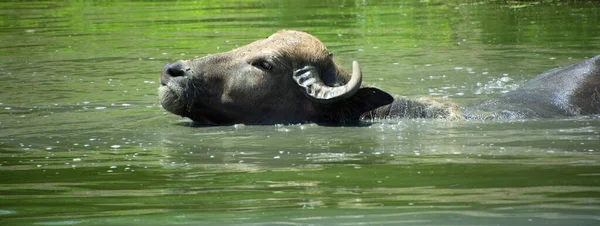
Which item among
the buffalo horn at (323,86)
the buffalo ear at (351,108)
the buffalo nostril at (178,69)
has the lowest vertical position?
the buffalo ear at (351,108)

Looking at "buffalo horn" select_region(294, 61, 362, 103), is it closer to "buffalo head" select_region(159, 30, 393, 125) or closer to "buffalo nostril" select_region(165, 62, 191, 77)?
"buffalo head" select_region(159, 30, 393, 125)

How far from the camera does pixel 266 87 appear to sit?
10.7 m

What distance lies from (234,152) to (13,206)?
8.49ft

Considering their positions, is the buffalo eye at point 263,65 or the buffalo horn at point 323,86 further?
the buffalo eye at point 263,65

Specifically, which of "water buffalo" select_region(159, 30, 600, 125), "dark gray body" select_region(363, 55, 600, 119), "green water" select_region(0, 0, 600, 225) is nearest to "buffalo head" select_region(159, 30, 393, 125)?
"water buffalo" select_region(159, 30, 600, 125)

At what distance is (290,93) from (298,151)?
6.24 ft

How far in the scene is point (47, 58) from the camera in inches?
702

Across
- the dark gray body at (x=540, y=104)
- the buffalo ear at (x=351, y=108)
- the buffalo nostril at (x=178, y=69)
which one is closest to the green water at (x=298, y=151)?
the dark gray body at (x=540, y=104)

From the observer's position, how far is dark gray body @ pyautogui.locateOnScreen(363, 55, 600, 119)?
10.6 meters

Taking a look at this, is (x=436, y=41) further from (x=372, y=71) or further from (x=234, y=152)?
(x=234, y=152)

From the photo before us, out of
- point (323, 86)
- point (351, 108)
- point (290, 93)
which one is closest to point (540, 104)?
point (351, 108)

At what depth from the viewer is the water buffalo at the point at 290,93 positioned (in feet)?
34.6

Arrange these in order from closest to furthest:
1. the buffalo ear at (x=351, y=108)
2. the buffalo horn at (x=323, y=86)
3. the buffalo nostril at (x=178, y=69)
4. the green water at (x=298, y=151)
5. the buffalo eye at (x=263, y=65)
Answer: the green water at (x=298, y=151), the buffalo horn at (x=323, y=86), the buffalo nostril at (x=178, y=69), the buffalo eye at (x=263, y=65), the buffalo ear at (x=351, y=108)

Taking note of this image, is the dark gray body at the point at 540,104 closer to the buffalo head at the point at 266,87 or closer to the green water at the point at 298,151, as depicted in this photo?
the green water at the point at 298,151
